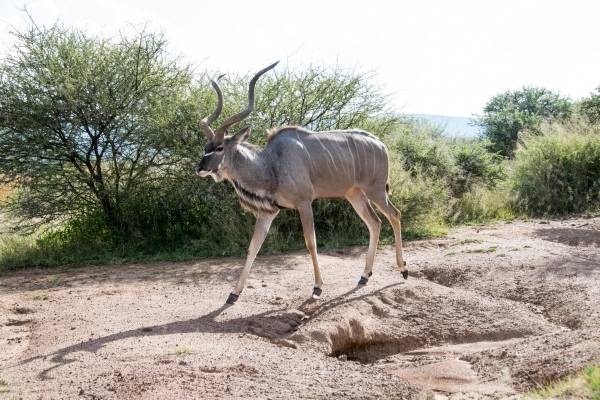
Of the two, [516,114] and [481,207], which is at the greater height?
[516,114]

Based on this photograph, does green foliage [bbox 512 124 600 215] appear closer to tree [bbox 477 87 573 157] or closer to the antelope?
tree [bbox 477 87 573 157]

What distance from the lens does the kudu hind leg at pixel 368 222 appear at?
7211 millimetres

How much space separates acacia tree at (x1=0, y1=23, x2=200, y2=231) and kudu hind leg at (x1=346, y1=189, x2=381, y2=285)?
3280mm

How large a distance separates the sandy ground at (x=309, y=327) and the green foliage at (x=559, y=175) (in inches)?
139

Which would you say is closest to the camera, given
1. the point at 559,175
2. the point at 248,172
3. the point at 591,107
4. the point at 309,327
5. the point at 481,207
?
the point at 309,327

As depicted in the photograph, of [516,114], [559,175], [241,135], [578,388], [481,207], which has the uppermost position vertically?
[516,114]

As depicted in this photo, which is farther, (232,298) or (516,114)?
(516,114)

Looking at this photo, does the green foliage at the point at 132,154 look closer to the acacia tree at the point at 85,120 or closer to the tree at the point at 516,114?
the acacia tree at the point at 85,120

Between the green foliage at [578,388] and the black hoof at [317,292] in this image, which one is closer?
the green foliage at [578,388]

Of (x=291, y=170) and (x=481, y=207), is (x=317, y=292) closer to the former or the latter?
(x=291, y=170)

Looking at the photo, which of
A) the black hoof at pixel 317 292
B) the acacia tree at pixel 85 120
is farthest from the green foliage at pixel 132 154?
the black hoof at pixel 317 292

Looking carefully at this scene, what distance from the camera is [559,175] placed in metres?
12.8

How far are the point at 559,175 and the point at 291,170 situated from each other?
7.73m

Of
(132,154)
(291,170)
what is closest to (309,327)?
(291,170)
